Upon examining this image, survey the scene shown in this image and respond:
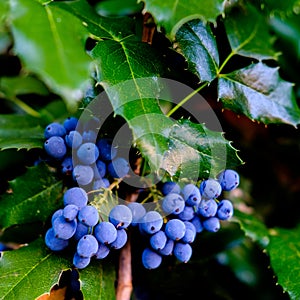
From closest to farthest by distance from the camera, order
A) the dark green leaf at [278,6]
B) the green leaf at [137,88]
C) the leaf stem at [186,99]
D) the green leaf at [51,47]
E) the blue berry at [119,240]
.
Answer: the green leaf at [51,47] → the green leaf at [137,88] → the blue berry at [119,240] → the leaf stem at [186,99] → the dark green leaf at [278,6]

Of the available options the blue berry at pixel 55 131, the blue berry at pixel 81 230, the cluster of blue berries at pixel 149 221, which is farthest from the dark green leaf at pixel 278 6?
the blue berry at pixel 81 230

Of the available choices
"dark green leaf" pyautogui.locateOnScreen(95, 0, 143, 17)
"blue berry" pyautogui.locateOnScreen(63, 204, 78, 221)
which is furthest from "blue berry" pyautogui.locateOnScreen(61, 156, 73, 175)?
"dark green leaf" pyautogui.locateOnScreen(95, 0, 143, 17)

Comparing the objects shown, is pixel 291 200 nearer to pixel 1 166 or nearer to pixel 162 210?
pixel 162 210

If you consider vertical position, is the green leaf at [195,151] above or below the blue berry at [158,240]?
above

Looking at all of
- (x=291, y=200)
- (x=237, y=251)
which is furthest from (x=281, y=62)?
(x=237, y=251)

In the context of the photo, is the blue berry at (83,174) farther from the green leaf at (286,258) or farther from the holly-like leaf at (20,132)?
the green leaf at (286,258)

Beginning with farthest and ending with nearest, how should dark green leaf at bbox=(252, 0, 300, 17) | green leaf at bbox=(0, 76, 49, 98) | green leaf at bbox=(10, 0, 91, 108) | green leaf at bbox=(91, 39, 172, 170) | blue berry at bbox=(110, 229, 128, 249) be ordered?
green leaf at bbox=(0, 76, 49, 98), dark green leaf at bbox=(252, 0, 300, 17), blue berry at bbox=(110, 229, 128, 249), green leaf at bbox=(91, 39, 172, 170), green leaf at bbox=(10, 0, 91, 108)

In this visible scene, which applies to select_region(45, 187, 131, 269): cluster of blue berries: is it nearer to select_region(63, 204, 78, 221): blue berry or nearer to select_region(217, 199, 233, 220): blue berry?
select_region(63, 204, 78, 221): blue berry

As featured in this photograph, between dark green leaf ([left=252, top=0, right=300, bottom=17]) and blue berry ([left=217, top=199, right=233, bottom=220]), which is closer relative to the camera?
blue berry ([left=217, top=199, right=233, bottom=220])
